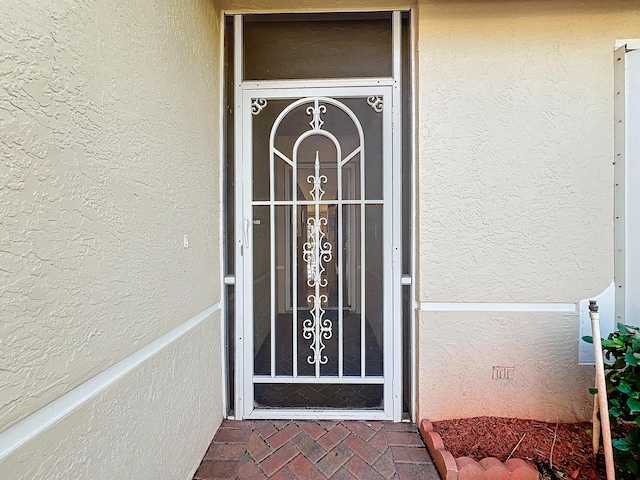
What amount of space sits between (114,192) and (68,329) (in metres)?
0.60

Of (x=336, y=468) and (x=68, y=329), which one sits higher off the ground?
(x=68, y=329)

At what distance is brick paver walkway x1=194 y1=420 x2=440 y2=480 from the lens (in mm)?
1993

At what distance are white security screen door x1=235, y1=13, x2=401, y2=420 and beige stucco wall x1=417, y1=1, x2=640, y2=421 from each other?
38 centimetres

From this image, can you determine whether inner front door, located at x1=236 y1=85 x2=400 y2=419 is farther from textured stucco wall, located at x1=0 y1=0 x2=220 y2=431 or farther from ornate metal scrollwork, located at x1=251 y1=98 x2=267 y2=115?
textured stucco wall, located at x1=0 y1=0 x2=220 y2=431

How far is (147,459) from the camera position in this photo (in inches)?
59.2

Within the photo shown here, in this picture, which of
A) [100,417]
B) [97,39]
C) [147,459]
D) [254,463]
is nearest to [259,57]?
[97,39]

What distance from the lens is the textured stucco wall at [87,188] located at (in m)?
0.91

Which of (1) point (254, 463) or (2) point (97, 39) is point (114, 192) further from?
(1) point (254, 463)

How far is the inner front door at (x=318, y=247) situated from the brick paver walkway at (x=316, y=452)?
13 cm

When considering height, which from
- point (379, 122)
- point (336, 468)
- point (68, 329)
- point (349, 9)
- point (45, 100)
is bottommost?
point (336, 468)

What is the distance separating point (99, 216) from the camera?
121 cm

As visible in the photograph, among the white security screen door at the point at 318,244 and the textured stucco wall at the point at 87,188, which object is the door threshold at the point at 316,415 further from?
the textured stucco wall at the point at 87,188

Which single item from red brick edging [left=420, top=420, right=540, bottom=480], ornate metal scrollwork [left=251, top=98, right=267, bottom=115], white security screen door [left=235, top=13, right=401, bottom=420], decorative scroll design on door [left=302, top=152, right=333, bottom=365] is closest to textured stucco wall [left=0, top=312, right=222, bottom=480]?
white security screen door [left=235, top=13, right=401, bottom=420]

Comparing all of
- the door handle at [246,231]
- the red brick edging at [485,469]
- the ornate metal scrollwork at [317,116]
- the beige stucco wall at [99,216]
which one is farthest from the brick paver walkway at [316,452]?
the ornate metal scrollwork at [317,116]
